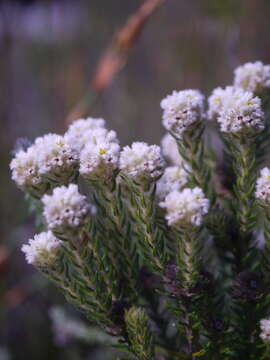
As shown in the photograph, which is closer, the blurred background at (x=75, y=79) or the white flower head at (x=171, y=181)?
the white flower head at (x=171, y=181)

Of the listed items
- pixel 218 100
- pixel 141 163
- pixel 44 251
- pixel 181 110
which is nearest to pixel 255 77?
pixel 218 100

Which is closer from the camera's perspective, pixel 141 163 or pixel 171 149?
pixel 141 163

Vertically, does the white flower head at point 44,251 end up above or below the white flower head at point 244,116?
below

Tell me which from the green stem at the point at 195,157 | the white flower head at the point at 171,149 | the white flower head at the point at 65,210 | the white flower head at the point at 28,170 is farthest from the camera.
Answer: the white flower head at the point at 171,149

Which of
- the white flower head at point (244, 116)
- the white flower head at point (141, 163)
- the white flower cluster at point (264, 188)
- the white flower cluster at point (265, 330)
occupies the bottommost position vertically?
the white flower cluster at point (265, 330)

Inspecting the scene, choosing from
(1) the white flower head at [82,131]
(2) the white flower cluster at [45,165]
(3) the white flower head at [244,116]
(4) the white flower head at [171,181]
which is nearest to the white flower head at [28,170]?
(2) the white flower cluster at [45,165]

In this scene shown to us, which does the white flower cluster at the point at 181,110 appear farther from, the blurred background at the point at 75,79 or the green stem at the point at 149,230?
the blurred background at the point at 75,79

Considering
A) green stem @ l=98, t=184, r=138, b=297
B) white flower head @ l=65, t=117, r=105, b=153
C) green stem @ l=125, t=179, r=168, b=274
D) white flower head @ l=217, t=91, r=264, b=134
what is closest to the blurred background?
green stem @ l=98, t=184, r=138, b=297

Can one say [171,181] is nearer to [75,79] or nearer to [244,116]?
[244,116]
